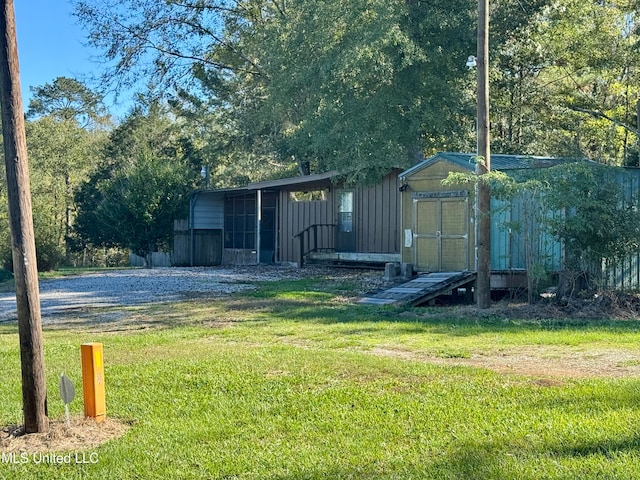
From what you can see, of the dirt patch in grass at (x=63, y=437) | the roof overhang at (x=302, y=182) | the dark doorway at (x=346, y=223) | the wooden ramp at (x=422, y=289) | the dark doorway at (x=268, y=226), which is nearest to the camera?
the dirt patch in grass at (x=63, y=437)

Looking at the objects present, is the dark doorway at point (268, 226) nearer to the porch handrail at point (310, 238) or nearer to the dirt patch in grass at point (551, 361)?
the porch handrail at point (310, 238)

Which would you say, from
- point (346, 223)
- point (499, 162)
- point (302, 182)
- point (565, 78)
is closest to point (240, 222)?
point (302, 182)

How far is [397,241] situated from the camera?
20516 mm

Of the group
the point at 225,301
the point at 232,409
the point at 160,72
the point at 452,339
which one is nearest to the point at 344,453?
the point at 232,409

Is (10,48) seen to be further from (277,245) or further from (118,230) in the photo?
(118,230)

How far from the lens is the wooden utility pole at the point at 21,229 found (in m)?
5.18

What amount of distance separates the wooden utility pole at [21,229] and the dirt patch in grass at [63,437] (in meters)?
0.10

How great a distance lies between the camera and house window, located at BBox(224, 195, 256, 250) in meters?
27.5

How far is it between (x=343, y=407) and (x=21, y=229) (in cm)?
270

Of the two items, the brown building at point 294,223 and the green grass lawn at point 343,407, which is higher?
the brown building at point 294,223

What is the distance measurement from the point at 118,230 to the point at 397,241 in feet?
40.5

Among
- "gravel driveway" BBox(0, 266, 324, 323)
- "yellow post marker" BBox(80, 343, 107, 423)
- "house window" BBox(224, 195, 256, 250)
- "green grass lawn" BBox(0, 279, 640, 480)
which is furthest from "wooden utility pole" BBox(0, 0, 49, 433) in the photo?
"house window" BBox(224, 195, 256, 250)

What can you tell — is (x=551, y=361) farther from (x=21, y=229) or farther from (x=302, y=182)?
(x=302, y=182)

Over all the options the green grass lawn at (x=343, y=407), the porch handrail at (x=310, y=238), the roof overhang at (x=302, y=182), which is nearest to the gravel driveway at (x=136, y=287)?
the porch handrail at (x=310, y=238)
